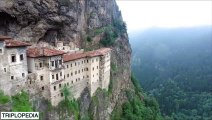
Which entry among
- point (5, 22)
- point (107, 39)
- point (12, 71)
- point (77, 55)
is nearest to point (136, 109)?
point (107, 39)

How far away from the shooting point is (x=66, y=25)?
3593 inches

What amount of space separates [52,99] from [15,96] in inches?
361

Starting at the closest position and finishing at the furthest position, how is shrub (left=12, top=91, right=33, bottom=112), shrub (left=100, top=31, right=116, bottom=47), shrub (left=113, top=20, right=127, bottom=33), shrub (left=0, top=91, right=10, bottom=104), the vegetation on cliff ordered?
shrub (left=0, top=91, right=10, bottom=104), shrub (left=12, top=91, right=33, bottom=112), the vegetation on cliff, shrub (left=100, top=31, right=116, bottom=47), shrub (left=113, top=20, right=127, bottom=33)

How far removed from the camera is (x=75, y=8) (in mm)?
93188

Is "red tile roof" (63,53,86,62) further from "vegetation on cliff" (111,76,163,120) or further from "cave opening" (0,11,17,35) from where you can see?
"vegetation on cliff" (111,76,163,120)

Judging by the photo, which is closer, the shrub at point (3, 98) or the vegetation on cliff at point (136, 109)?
the shrub at point (3, 98)

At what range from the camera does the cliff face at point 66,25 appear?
80562 mm

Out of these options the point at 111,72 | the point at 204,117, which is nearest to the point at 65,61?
the point at 111,72

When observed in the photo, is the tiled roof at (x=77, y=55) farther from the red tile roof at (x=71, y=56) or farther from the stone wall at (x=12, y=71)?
the stone wall at (x=12, y=71)

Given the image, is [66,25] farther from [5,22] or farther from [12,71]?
[12,71]

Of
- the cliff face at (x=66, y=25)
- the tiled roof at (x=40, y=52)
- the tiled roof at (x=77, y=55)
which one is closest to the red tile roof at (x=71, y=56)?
the tiled roof at (x=77, y=55)

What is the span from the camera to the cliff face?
8056 cm

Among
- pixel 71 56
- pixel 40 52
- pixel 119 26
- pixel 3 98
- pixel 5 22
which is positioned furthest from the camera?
pixel 119 26

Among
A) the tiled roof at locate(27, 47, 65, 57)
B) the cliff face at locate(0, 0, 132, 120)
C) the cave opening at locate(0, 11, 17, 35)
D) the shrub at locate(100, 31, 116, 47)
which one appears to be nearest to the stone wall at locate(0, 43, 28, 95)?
the tiled roof at locate(27, 47, 65, 57)
